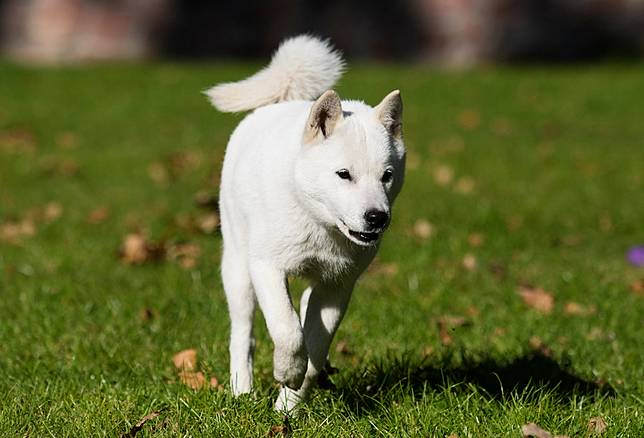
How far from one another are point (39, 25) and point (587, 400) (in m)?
16.4

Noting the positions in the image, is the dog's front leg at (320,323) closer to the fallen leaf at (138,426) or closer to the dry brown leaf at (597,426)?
the fallen leaf at (138,426)

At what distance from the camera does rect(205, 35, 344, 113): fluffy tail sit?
4316 millimetres

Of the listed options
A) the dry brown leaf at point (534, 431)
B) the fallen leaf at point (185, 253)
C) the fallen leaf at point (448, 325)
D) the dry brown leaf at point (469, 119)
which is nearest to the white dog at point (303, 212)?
the dry brown leaf at point (534, 431)

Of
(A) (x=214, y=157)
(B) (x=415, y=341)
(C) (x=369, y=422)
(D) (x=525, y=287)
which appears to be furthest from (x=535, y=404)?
(A) (x=214, y=157)

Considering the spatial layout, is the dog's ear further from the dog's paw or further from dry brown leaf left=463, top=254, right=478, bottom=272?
dry brown leaf left=463, top=254, right=478, bottom=272

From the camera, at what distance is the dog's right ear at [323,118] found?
11.5 ft

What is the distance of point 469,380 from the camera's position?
4.27m

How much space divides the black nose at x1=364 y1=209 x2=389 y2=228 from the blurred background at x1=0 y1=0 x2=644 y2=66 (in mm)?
15848

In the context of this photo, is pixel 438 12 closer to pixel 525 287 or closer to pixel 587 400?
pixel 525 287

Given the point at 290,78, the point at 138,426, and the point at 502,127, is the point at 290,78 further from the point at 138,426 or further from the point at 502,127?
the point at 502,127

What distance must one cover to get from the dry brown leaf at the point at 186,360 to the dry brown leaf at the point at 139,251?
2.01 m

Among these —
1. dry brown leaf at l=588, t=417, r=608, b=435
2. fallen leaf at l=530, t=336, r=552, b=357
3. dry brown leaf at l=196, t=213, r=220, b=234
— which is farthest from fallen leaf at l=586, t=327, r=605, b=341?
dry brown leaf at l=196, t=213, r=220, b=234

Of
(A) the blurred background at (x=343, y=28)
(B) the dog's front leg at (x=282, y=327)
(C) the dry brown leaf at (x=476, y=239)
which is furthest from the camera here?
(A) the blurred background at (x=343, y=28)

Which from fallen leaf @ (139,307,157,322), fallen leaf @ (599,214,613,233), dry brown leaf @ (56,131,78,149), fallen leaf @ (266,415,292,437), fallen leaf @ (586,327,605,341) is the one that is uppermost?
fallen leaf @ (266,415,292,437)
